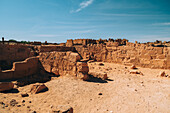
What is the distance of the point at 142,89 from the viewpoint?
682 centimetres

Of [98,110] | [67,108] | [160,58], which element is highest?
[160,58]

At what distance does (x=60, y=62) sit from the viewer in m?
9.34

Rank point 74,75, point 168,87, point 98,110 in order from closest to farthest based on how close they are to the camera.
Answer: point 98,110 < point 168,87 < point 74,75

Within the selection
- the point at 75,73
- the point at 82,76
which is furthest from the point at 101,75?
the point at 75,73

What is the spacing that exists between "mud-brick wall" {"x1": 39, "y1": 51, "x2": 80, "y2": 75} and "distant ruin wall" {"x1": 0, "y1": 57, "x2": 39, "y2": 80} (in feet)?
→ 2.27

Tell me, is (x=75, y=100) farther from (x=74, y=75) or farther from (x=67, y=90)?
(x=74, y=75)

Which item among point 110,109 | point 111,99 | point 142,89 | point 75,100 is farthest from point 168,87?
point 75,100

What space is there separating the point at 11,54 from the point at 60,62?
6.30 meters

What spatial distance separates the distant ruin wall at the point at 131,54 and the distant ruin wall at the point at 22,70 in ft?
25.4

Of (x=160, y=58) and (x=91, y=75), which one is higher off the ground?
(x=160, y=58)

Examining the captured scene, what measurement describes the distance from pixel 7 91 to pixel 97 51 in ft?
37.0

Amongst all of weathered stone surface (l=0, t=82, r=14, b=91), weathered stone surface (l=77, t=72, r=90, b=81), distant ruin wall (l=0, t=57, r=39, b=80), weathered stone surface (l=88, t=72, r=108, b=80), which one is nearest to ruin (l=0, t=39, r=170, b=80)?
distant ruin wall (l=0, t=57, r=39, b=80)

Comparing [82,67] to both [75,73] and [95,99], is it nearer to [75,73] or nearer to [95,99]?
[75,73]

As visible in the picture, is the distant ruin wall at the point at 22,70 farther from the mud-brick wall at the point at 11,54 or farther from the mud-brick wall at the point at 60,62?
the mud-brick wall at the point at 11,54
